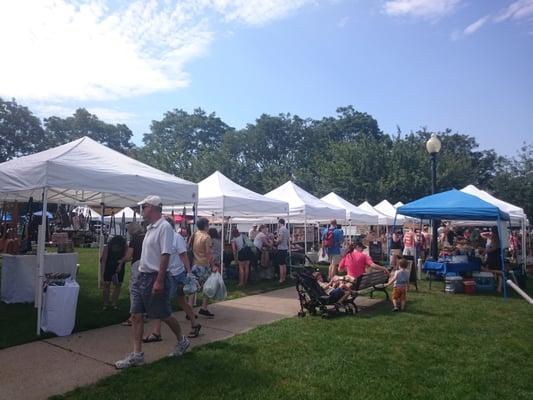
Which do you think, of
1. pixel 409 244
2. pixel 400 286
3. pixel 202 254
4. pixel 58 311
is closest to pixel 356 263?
pixel 400 286

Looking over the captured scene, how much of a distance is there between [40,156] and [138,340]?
4156mm

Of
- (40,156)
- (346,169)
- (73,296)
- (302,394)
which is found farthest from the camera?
(346,169)

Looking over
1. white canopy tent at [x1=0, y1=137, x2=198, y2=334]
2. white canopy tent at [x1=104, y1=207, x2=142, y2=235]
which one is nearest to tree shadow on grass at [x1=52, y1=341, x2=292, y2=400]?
white canopy tent at [x1=0, y1=137, x2=198, y2=334]

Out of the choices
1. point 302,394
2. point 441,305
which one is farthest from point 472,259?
point 302,394

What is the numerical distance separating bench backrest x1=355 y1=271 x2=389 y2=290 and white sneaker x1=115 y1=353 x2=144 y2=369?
4.78m

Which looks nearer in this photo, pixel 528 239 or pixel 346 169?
pixel 528 239

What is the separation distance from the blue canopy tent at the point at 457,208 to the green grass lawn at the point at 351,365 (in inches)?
156

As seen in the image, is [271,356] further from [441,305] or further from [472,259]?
[472,259]

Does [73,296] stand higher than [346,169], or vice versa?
[346,169]

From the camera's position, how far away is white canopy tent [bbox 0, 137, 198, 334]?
6.24 m

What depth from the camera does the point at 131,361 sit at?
15.5 feet

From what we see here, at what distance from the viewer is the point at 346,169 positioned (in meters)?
35.5

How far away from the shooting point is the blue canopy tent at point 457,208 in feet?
35.4

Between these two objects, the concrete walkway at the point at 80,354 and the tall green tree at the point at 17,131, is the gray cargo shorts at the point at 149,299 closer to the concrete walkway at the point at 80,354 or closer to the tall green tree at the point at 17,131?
the concrete walkway at the point at 80,354
